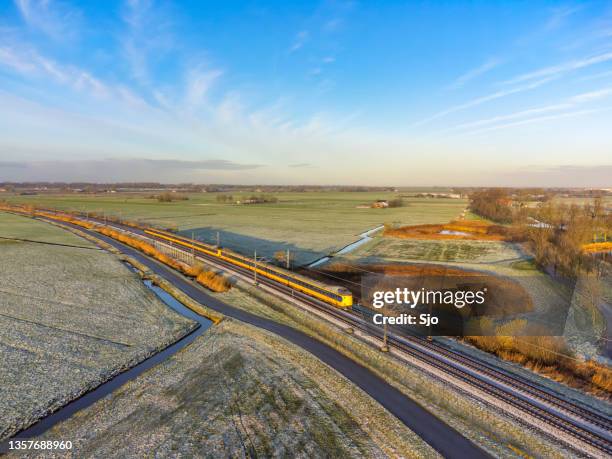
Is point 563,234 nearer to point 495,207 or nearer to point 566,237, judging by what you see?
point 566,237

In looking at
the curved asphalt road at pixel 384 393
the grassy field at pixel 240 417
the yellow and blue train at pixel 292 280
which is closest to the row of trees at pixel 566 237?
the yellow and blue train at pixel 292 280

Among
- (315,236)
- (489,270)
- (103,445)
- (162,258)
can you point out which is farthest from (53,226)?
(489,270)

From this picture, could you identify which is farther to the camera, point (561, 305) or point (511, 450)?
point (561, 305)

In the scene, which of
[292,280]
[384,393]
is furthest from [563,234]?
[384,393]

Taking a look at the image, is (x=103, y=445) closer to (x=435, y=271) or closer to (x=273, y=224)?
(x=435, y=271)

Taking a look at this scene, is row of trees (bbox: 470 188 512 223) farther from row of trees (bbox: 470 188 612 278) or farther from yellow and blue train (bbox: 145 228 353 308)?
yellow and blue train (bbox: 145 228 353 308)
